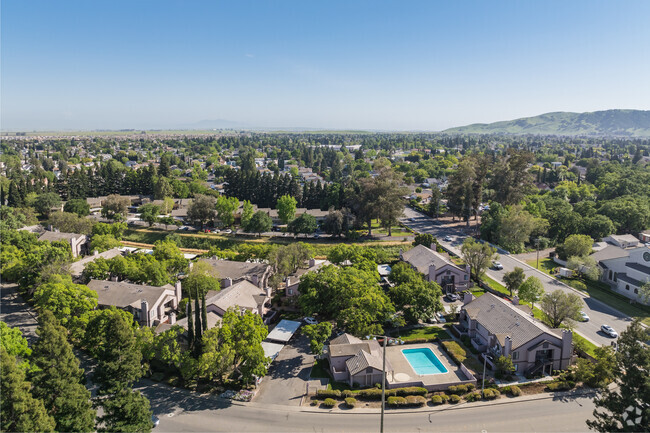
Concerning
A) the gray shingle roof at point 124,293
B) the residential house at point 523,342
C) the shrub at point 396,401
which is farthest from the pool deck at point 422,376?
the gray shingle roof at point 124,293

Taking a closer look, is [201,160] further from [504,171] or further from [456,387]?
[456,387]

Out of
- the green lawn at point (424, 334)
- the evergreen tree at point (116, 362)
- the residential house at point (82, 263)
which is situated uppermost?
the evergreen tree at point (116, 362)

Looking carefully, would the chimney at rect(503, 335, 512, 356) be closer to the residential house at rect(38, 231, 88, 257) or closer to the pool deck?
the pool deck

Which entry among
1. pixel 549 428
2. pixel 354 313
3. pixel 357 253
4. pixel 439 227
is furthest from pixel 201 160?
pixel 549 428

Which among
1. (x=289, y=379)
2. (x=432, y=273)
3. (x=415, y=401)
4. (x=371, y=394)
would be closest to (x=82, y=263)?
(x=289, y=379)

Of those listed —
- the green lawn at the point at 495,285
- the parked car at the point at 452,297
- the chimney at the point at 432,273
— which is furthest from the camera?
the green lawn at the point at 495,285

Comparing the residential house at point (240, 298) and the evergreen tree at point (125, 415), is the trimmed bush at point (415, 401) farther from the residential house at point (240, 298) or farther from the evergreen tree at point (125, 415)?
the evergreen tree at point (125, 415)
